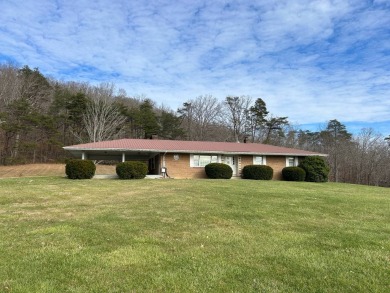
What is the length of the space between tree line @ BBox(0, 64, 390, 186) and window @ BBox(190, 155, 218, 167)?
1566 cm

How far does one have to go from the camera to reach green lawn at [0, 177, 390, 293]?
13.0 feet

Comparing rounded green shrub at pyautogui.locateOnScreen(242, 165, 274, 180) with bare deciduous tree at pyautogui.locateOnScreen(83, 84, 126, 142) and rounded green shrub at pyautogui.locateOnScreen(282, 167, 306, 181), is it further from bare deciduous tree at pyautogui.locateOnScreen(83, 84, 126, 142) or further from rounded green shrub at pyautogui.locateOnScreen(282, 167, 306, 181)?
bare deciduous tree at pyautogui.locateOnScreen(83, 84, 126, 142)

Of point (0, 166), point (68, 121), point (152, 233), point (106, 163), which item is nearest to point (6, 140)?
point (0, 166)

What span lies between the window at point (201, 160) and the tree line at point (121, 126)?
51.4 feet

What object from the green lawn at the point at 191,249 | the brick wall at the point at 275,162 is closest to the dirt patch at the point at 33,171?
the brick wall at the point at 275,162

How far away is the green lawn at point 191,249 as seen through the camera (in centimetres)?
395

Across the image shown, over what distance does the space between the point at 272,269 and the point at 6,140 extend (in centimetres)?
4317

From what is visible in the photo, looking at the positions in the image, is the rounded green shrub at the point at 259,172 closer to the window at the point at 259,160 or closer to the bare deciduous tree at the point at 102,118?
the window at the point at 259,160

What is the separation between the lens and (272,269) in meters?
4.46

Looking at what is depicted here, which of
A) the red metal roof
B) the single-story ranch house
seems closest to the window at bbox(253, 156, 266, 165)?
the single-story ranch house

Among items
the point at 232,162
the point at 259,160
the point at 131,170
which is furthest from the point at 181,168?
the point at 259,160

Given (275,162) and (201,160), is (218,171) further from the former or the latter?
(275,162)

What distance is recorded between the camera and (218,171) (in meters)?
24.6

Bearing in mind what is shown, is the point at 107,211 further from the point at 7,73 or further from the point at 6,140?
the point at 7,73
